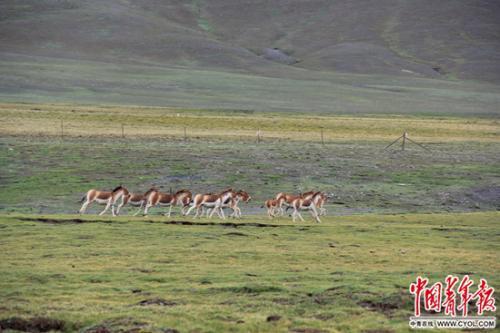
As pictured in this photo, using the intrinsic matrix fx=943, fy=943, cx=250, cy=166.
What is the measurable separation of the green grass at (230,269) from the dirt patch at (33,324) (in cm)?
15

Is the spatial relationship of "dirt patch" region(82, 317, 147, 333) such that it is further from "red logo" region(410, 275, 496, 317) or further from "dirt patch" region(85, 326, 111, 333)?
"red logo" region(410, 275, 496, 317)

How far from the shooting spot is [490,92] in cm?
12838

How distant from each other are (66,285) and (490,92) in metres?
118

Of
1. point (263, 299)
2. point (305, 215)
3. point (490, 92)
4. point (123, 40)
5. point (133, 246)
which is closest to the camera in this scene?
point (263, 299)

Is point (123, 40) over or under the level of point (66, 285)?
over

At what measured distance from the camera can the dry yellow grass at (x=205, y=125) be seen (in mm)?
53125


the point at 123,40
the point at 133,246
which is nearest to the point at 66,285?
the point at 133,246

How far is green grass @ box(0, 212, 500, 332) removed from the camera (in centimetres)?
1420

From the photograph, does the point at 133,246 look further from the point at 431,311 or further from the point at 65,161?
the point at 65,161

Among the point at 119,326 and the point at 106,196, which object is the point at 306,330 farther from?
the point at 106,196

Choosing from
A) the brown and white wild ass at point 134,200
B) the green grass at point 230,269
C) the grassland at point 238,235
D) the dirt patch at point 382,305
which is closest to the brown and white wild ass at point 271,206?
the grassland at point 238,235

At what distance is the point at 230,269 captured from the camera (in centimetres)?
1823

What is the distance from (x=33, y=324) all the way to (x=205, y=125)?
47.1m

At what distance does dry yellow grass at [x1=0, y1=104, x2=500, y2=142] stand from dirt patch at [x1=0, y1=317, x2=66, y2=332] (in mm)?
34784
